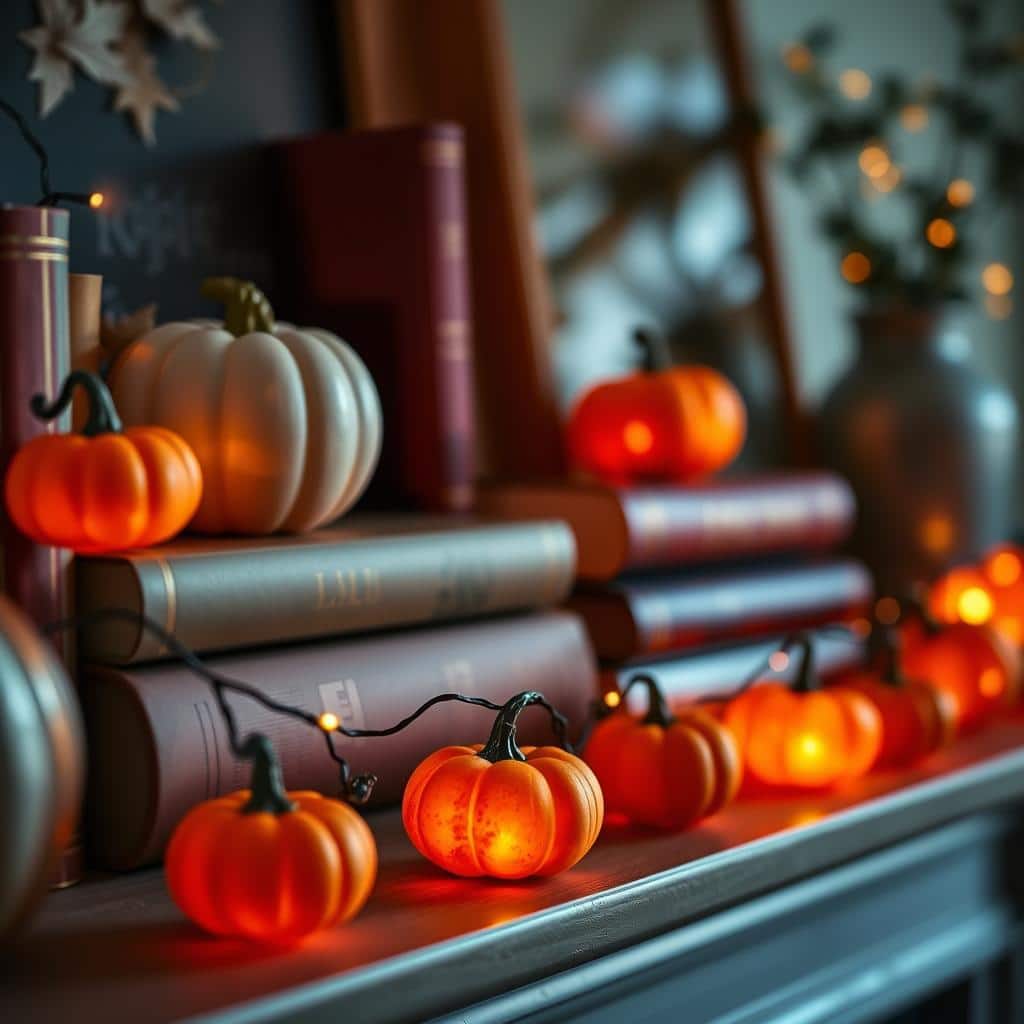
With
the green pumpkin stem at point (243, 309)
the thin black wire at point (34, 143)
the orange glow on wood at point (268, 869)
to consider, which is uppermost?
the thin black wire at point (34, 143)

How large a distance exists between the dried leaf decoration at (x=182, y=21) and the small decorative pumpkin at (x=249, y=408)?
232 mm

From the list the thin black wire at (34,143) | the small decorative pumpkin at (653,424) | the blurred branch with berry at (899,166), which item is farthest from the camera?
the blurred branch with berry at (899,166)

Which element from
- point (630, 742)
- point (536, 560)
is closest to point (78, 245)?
point (536, 560)

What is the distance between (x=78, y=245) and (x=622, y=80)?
24.7 inches

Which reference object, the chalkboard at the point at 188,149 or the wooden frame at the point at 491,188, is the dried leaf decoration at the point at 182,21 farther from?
the wooden frame at the point at 491,188

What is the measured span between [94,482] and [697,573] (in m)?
0.57

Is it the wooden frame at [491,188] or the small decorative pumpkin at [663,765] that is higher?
the wooden frame at [491,188]

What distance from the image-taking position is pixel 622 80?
54.5 inches

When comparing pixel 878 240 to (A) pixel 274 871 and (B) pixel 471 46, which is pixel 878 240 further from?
(A) pixel 274 871

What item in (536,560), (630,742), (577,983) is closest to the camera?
(577,983)

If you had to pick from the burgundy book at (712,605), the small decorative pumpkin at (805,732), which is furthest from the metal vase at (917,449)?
the small decorative pumpkin at (805,732)

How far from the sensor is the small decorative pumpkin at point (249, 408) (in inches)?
34.6

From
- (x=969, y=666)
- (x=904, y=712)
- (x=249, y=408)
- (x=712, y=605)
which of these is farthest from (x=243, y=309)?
(x=969, y=666)

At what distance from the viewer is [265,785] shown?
2.26 ft
